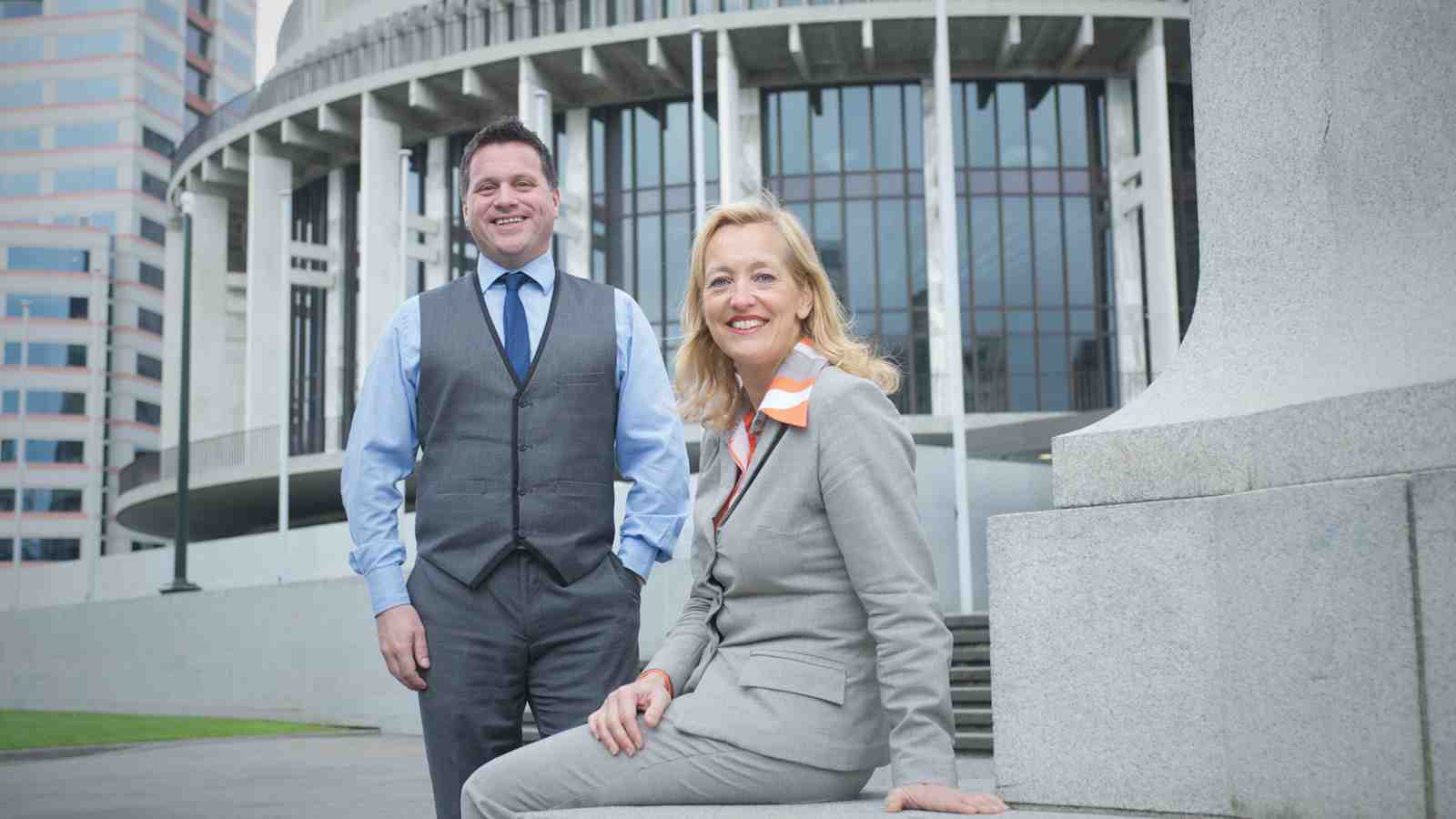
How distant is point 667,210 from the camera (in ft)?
109

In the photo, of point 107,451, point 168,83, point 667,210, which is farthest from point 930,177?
point 168,83

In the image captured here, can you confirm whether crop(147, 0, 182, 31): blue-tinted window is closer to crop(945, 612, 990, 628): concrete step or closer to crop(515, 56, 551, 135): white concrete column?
crop(515, 56, 551, 135): white concrete column

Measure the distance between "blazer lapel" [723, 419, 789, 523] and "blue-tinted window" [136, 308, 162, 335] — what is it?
75.6 meters

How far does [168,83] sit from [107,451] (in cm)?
2182

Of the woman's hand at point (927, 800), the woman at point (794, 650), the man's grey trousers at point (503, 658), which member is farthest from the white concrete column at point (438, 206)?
the woman's hand at point (927, 800)

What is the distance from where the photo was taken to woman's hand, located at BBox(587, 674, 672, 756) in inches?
100

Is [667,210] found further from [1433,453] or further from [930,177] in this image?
[1433,453]

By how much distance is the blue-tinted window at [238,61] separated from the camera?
85938 mm

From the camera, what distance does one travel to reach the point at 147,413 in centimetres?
7300

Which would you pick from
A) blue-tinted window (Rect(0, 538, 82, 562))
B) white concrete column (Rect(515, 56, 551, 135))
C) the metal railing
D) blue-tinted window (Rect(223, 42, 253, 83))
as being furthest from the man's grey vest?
blue-tinted window (Rect(223, 42, 253, 83))

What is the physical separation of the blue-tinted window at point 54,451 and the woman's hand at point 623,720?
73.1 meters

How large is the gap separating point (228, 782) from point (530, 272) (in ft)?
24.5

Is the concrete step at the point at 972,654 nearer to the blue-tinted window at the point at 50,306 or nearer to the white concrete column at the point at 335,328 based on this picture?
the white concrete column at the point at 335,328

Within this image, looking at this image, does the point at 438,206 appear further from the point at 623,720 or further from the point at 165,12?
the point at 165,12
